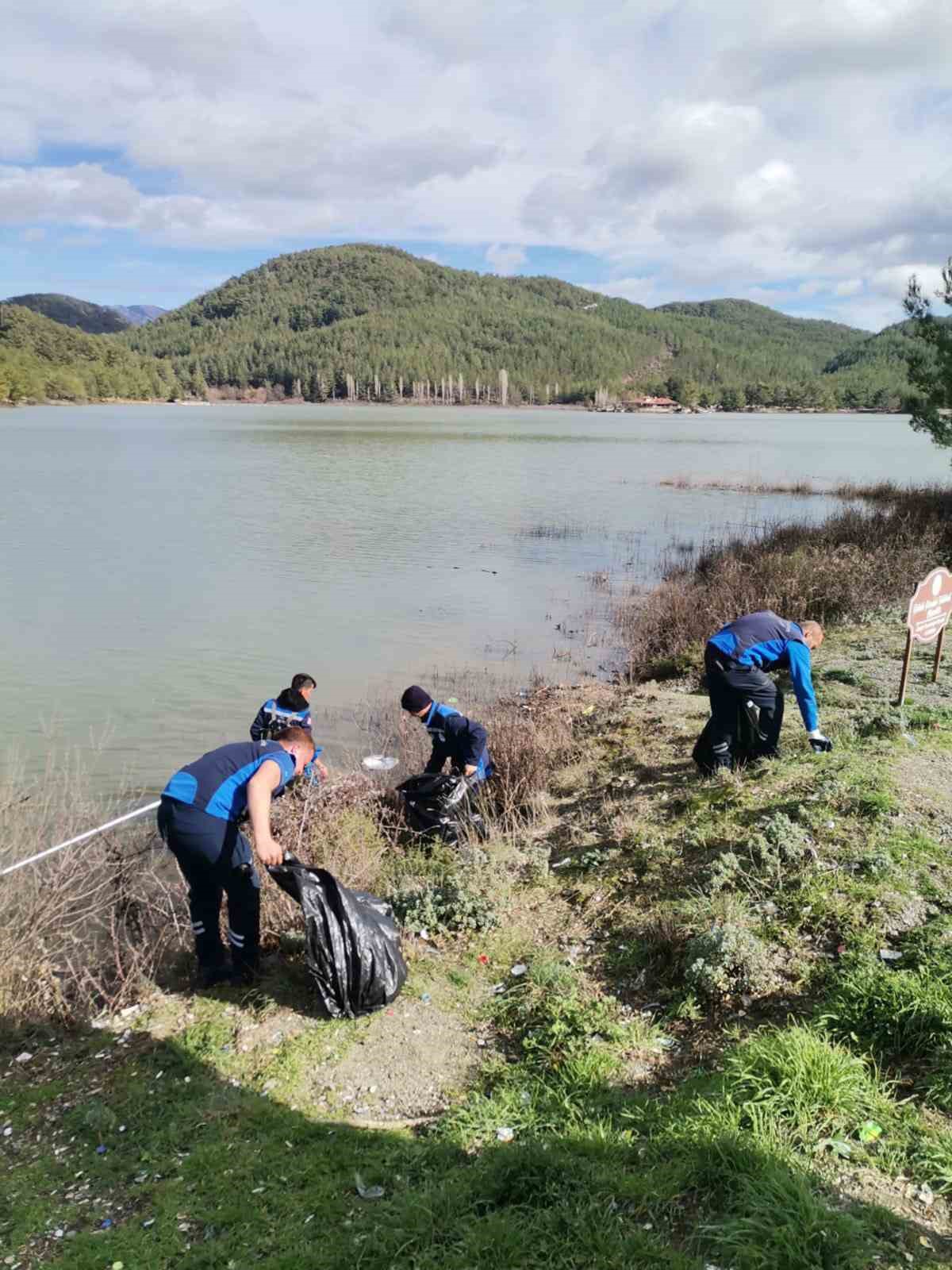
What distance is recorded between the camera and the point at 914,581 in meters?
15.2

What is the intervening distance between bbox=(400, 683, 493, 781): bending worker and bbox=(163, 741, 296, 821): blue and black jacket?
239cm

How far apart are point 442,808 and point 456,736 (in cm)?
68

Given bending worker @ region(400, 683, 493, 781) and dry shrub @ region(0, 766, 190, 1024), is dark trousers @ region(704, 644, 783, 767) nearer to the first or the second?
bending worker @ region(400, 683, 493, 781)

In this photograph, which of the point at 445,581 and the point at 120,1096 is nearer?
the point at 120,1096

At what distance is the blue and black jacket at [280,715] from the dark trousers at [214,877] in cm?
261

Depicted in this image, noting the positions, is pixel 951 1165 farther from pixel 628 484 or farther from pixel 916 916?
pixel 628 484

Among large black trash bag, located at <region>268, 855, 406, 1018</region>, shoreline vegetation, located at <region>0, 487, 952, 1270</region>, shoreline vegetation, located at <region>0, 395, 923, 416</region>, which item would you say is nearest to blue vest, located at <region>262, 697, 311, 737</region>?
shoreline vegetation, located at <region>0, 487, 952, 1270</region>

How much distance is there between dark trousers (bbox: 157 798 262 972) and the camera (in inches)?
192

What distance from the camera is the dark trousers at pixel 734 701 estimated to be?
708cm

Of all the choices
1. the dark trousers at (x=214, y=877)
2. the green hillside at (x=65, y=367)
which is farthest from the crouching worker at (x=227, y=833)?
the green hillside at (x=65, y=367)

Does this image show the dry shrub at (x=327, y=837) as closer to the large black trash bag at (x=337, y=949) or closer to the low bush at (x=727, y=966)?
the large black trash bag at (x=337, y=949)

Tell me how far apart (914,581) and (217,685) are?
12.4m

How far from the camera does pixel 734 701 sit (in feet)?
23.5

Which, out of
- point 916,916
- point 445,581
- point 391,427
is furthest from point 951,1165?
point 391,427
